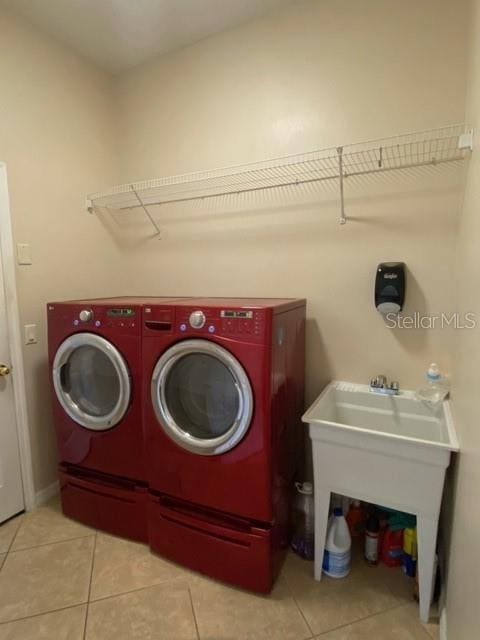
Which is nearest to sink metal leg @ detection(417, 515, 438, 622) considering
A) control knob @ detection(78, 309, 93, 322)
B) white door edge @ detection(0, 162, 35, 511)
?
control knob @ detection(78, 309, 93, 322)

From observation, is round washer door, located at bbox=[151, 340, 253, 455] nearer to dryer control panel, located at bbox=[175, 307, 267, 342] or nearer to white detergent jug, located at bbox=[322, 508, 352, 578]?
dryer control panel, located at bbox=[175, 307, 267, 342]

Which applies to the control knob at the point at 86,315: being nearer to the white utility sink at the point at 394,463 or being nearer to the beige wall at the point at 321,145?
the beige wall at the point at 321,145

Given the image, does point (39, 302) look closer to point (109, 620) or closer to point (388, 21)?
point (109, 620)

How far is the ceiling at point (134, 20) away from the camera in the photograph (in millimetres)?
1762

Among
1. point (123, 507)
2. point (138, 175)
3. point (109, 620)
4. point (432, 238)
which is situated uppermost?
point (138, 175)

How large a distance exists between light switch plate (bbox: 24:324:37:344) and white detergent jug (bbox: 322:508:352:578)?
1.88 metres

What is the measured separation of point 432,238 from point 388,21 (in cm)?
105

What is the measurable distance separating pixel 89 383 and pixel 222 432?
0.84 meters

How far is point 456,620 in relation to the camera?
1034mm

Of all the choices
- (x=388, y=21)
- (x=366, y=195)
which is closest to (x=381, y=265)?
(x=366, y=195)

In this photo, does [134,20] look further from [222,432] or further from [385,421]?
[385,421]

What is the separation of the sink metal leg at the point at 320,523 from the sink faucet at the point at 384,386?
0.56 metres

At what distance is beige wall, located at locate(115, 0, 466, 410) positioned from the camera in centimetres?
158
